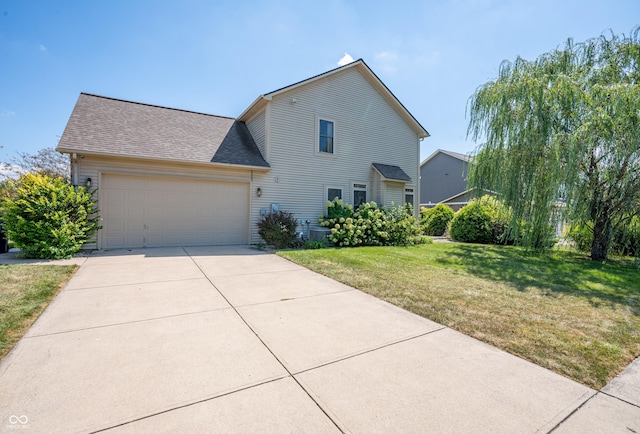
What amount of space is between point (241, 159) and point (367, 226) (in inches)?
200

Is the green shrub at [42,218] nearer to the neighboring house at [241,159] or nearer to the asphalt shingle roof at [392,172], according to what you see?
the neighboring house at [241,159]

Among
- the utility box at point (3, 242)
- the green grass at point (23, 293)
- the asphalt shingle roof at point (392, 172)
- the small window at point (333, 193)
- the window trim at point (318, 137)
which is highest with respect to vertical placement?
the window trim at point (318, 137)

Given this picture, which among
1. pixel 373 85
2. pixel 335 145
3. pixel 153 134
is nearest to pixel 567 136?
pixel 335 145

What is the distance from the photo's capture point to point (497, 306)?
13.5ft

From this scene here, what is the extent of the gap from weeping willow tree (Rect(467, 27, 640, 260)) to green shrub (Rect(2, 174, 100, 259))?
1191 centimetres

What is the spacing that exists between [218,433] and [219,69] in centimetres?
1107

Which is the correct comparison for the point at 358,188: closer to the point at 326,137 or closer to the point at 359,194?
the point at 359,194

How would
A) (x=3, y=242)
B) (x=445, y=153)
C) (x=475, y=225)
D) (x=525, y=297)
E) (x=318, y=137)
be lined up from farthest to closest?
(x=445, y=153) → (x=475, y=225) → (x=318, y=137) → (x=3, y=242) → (x=525, y=297)

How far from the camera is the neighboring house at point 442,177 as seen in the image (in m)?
22.1

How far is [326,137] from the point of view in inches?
460

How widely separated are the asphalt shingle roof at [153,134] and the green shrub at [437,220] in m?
9.92

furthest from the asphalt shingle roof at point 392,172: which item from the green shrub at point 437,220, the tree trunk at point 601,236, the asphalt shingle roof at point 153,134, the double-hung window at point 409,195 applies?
the tree trunk at point 601,236

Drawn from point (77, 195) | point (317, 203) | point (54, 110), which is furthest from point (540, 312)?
point (54, 110)

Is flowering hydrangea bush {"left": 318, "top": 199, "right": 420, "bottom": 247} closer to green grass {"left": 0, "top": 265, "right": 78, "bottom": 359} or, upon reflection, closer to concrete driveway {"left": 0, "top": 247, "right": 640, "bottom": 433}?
concrete driveway {"left": 0, "top": 247, "right": 640, "bottom": 433}
